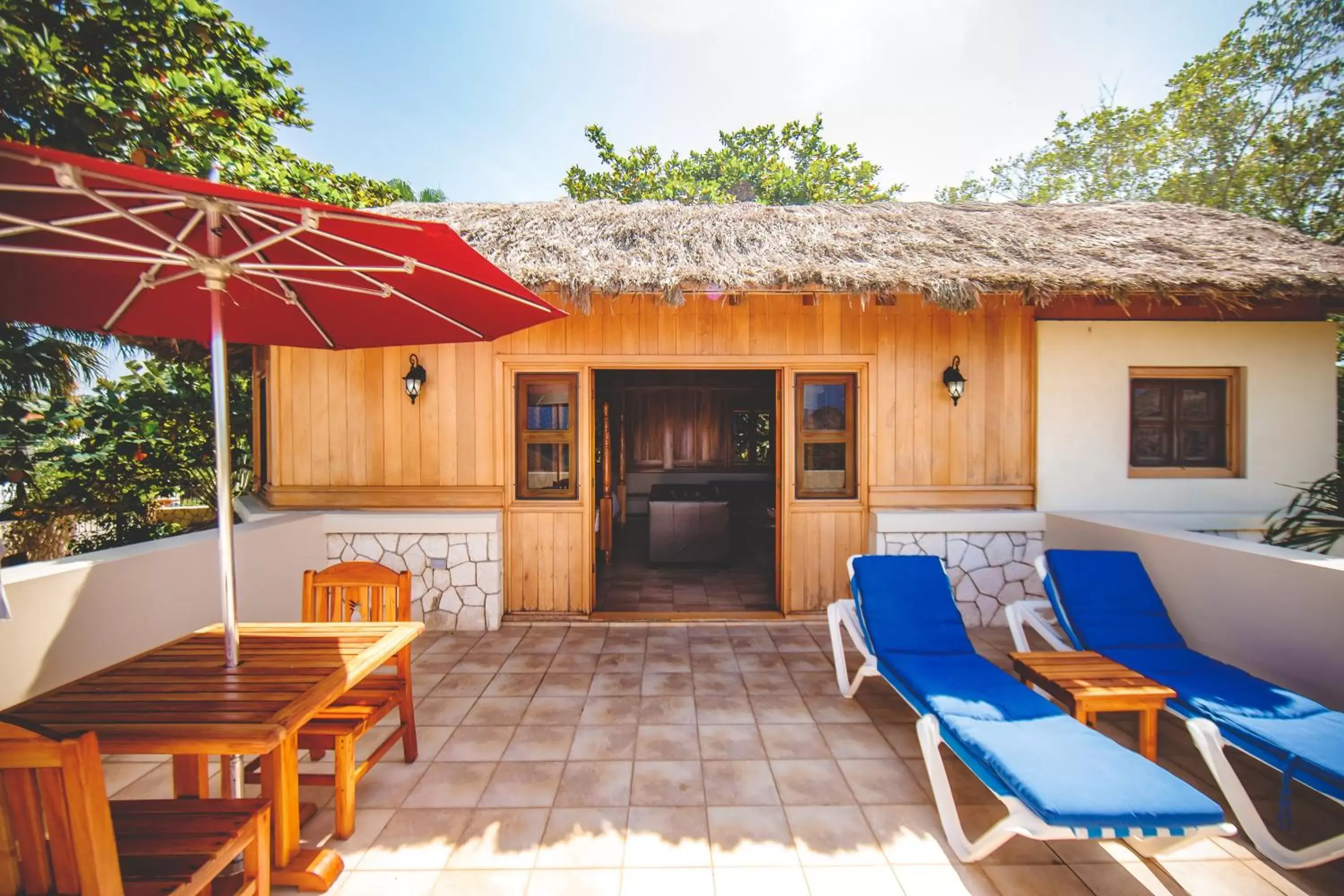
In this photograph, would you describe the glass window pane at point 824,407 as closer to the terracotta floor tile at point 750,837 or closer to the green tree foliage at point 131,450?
the terracotta floor tile at point 750,837

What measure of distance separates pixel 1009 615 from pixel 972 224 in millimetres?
3855

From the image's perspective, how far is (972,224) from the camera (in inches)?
207

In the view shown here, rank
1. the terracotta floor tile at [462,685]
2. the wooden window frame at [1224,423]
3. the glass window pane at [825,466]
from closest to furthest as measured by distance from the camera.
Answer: the terracotta floor tile at [462,685] → the wooden window frame at [1224,423] → the glass window pane at [825,466]

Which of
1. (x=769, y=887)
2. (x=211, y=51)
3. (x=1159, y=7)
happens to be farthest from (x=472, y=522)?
(x=1159, y=7)

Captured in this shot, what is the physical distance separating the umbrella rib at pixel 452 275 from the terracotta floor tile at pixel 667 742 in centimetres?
243

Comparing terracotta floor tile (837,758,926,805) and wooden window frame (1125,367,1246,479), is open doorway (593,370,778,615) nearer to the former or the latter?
terracotta floor tile (837,758,926,805)

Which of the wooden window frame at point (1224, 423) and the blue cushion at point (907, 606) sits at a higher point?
the wooden window frame at point (1224, 423)

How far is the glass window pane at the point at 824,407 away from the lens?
4.95 metres

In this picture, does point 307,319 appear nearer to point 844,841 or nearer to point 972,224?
point 844,841

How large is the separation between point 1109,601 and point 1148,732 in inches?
40.1

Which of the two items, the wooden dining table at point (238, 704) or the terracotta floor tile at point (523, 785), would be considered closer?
the wooden dining table at point (238, 704)

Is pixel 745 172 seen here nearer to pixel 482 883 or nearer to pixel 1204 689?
pixel 1204 689

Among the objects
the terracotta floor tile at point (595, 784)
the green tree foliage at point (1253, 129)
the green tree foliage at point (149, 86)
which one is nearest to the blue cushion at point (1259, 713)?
the terracotta floor tile at point (595, 784)

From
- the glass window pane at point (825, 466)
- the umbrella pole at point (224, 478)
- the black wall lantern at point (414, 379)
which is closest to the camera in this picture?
the umbrella pole at point (224, 478)
